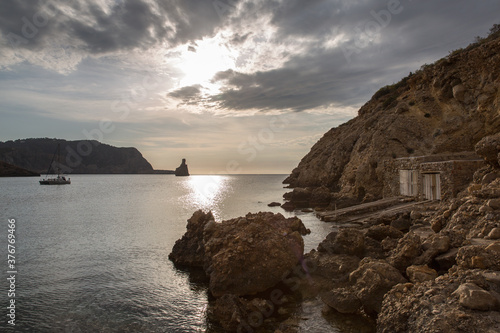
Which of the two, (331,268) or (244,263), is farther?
(331,268)

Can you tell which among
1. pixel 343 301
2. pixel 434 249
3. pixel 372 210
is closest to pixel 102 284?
pixel 343 301

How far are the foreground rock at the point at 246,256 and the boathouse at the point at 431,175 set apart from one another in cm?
1373

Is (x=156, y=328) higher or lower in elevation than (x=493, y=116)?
lower

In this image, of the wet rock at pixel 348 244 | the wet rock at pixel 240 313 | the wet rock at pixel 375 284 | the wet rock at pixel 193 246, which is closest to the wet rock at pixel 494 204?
the wet rock at pixel 375 284

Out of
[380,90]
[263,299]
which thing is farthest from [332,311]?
[380,90]

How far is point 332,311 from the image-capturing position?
37.5 ft

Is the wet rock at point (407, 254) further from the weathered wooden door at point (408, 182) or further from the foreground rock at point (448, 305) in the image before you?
the weathered wooden door at point (408, 182)

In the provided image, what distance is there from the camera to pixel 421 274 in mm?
10195

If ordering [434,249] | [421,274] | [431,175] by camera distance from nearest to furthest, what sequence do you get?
1. [421,274]
2. [434,249]
3. [431,175]

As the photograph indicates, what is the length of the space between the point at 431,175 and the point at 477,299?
21220 millimetres

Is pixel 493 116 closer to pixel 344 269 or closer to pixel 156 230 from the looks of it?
pixel 344 269

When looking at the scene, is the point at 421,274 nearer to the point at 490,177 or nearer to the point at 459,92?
the point at 490,177

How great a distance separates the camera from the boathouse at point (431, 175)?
2197 cm

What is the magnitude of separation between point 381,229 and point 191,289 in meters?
11.9
